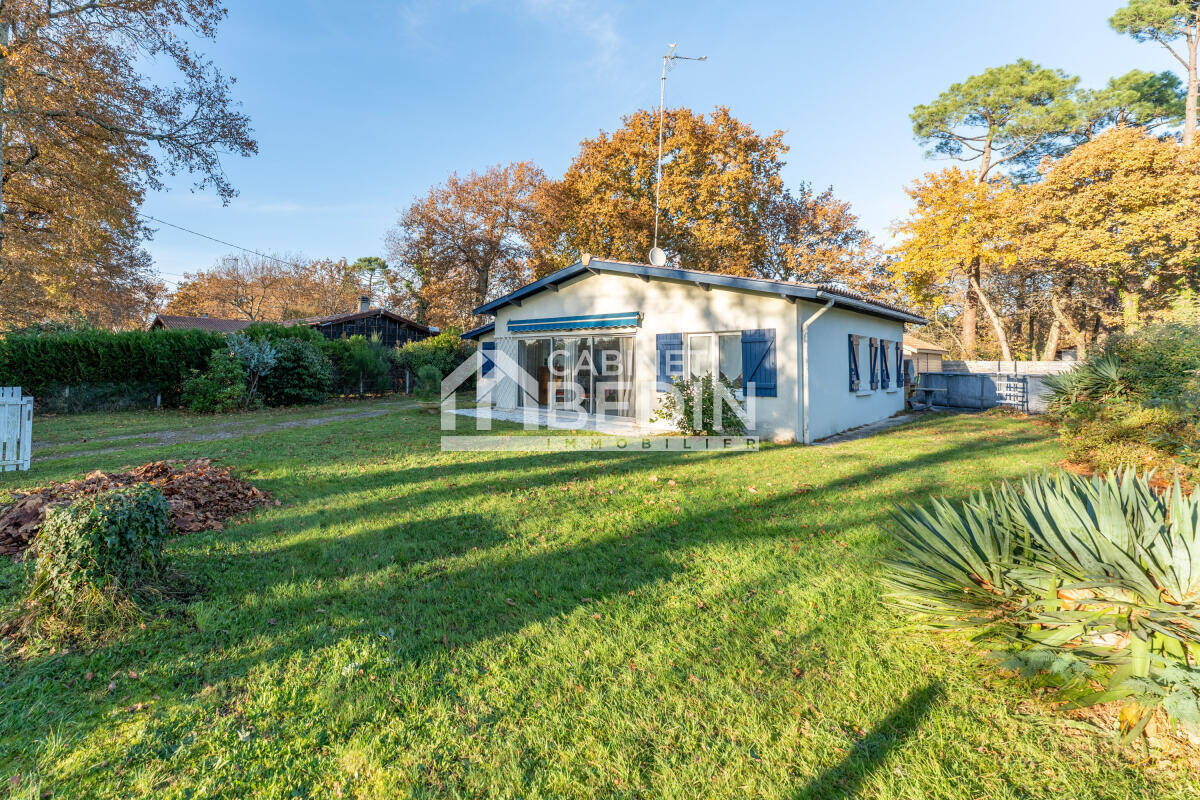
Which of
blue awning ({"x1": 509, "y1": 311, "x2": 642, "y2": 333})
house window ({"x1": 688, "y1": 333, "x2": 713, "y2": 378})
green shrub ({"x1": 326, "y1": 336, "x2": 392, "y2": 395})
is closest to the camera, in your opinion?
house window ({"x1": 688, "y1": 333, "x2": 713, "y2": 378})

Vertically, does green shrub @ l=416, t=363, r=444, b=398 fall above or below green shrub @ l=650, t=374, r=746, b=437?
above

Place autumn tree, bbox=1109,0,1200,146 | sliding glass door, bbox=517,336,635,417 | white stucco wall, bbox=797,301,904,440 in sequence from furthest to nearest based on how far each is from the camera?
autumn tree, bbox=1109,0,1200,146, sliding glass door, bbox=517,336,635,417, white stucco wall, bbox=797,301,904,440

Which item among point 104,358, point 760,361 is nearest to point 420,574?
point 760,361

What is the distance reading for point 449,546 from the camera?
4.40m

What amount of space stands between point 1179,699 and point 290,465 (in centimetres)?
861

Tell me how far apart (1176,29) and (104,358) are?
40598 millimetres

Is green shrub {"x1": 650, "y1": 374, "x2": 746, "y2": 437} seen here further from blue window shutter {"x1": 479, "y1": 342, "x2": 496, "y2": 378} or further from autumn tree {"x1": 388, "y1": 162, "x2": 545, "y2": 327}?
autumn tree {"x1": 388, "y1": 162, "x2": 545, "y2": 327}

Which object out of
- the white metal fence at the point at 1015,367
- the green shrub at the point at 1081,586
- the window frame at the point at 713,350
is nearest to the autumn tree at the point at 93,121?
the window frame at the point at 713,350

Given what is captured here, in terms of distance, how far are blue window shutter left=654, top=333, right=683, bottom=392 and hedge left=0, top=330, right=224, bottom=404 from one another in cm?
1403

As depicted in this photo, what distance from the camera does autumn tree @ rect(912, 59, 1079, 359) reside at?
22094 millimetres

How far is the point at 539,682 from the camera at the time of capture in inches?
100

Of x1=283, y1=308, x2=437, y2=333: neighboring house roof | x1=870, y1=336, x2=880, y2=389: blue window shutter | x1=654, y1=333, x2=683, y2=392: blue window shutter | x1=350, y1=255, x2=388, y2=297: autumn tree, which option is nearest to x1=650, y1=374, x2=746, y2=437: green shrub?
x1=654, y1=333, x2=683, y2=392: blue window shutter

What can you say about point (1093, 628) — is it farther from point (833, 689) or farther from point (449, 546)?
point (449, 546)

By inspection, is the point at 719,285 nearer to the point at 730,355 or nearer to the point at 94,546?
the point at 730,355
